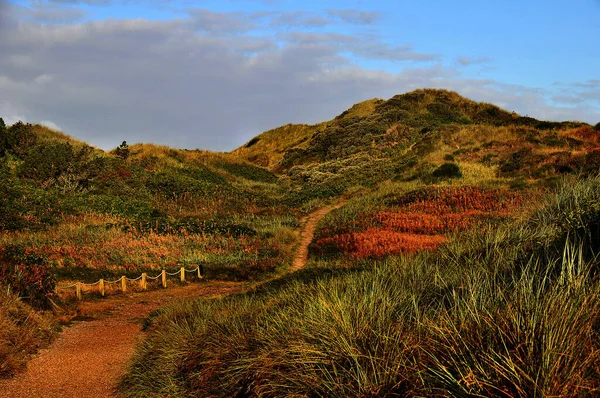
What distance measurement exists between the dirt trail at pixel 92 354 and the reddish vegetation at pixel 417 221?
241 inches

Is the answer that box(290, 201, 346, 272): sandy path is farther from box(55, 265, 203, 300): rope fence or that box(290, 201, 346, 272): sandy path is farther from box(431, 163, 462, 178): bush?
box(431, 163, 462, 178): bush

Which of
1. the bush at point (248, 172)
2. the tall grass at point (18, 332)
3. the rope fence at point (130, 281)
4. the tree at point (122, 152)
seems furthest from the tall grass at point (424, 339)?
the bush at point (248, 172)

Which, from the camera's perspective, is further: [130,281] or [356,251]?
[356,251]

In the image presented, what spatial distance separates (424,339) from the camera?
4516 mm

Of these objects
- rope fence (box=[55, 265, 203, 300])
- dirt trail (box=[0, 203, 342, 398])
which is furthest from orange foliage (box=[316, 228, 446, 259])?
rope fence (box=[55, 265, 203, 300])

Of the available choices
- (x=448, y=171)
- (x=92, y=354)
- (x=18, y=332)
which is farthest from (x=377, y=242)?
(x=448, y=171)

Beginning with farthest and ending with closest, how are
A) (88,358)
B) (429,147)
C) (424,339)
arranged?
(429,147) < (88,358) < (424,339)

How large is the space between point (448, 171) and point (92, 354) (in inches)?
1126

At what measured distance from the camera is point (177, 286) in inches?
669

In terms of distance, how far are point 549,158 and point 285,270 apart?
2287 centimetres

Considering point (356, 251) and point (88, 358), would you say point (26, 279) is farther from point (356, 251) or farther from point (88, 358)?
point (356, 251)

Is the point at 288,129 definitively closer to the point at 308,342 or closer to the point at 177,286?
the point at 177,286

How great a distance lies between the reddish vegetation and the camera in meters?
18.7

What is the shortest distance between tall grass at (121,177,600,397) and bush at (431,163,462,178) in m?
26.4
